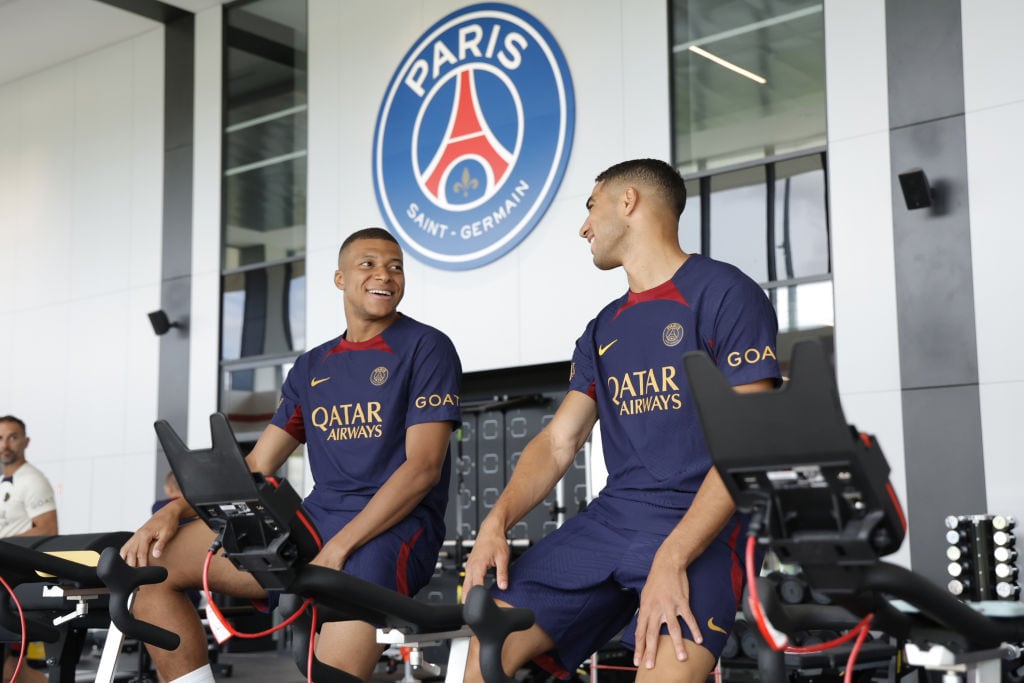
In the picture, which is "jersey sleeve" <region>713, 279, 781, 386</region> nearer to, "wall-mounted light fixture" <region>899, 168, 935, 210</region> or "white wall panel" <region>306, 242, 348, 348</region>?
"wall-mounted light fixture" <region>899, 168, 935, 210</region>

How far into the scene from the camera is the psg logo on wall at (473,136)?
749 centimetres

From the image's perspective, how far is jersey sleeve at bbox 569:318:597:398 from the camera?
7.98 ft

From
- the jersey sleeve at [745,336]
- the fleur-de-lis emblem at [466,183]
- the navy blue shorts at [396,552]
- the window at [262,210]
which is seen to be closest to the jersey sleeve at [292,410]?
the navy blue shorts at [396,552]

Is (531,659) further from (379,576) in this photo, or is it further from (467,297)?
(467,297)

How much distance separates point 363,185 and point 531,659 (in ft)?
21.5

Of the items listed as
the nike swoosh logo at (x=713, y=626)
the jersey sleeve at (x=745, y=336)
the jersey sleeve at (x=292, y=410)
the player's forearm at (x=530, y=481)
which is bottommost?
the nike swoosh logo at (x=713, y=626)

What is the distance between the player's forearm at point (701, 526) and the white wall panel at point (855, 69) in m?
4.66

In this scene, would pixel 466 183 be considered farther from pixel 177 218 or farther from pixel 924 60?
pixel 177 218

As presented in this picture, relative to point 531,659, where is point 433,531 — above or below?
above

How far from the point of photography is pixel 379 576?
258cm

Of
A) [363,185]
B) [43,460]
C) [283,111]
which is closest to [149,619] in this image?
[363,185]

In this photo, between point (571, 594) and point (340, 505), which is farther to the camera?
point (340, 505)

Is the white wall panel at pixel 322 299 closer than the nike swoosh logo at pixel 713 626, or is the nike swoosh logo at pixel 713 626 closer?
the nike swoosh logo at pixel 713 626

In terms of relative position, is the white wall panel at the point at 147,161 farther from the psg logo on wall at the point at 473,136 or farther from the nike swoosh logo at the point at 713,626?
the nike swoosh logo at the point at 713,626
